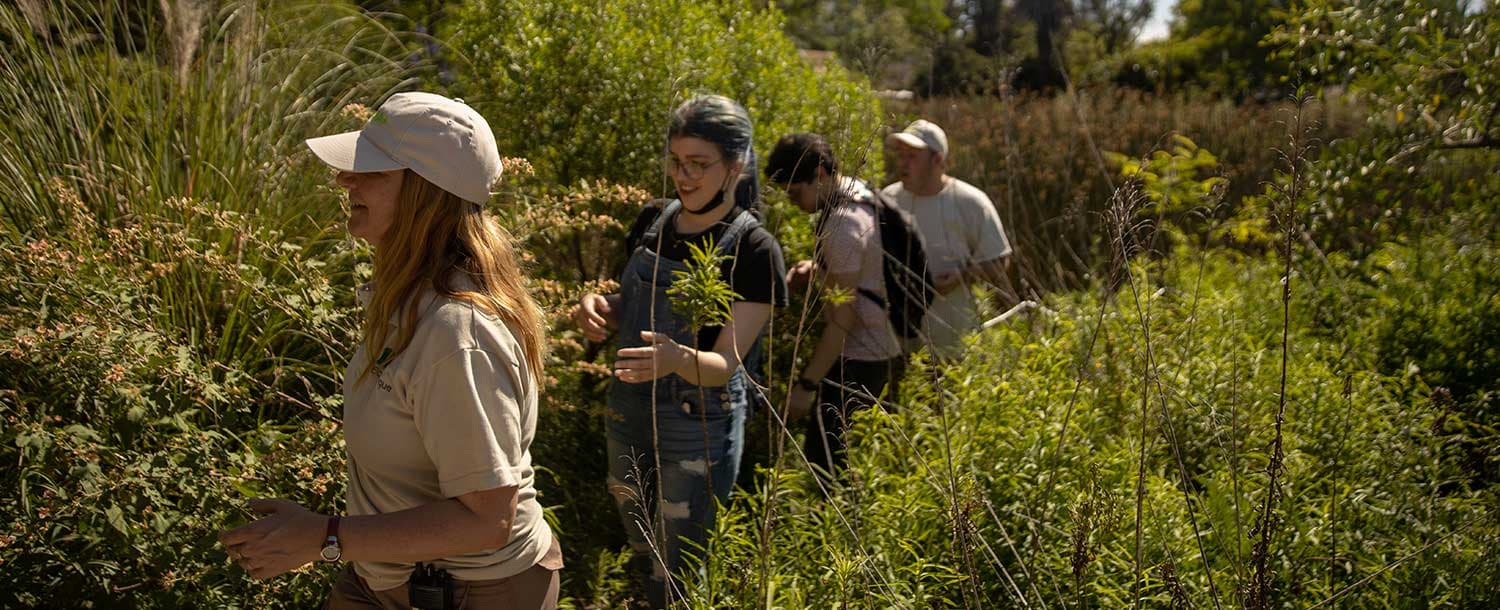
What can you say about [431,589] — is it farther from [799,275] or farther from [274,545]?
[799,275]

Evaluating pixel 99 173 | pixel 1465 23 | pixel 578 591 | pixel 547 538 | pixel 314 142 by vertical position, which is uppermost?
pixel 1465 23

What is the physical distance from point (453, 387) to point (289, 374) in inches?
63.8

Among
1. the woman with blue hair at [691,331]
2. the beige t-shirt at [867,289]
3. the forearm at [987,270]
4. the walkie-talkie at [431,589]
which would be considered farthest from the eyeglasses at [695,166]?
the forearm at [987,270]

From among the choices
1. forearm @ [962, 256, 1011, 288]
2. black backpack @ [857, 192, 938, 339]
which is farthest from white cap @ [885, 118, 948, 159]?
black backpack @ [857, 192, 938, 339]

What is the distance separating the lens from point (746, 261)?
2.99m

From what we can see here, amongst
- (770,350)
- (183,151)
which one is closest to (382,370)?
(770,350)

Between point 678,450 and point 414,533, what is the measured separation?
1336 millimetres

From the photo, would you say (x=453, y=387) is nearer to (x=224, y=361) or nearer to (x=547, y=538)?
(x=547, y=538)

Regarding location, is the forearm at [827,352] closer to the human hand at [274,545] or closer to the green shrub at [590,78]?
the green shrub at [590,78]

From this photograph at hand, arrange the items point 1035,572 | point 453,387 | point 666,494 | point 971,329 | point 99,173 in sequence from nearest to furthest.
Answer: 1. point 453,387
2. point 1035,572
3. point 666,494
4. point 99,173
5. point 971,329

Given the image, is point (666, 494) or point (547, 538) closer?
point (547, 538)

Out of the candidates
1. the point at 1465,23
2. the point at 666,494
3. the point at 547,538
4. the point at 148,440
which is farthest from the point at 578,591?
the point at 1465,23

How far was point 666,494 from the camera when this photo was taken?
3115 mm

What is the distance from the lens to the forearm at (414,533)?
180 centimetres
